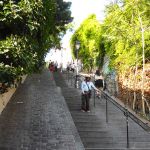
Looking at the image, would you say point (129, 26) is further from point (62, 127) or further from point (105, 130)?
point (62, 127)

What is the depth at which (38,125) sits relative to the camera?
17.5 m

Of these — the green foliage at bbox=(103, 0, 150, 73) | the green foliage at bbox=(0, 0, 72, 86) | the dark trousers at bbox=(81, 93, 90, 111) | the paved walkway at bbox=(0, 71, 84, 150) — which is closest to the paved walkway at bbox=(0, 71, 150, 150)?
the paved walkway at bbox=(0, 71, 84, 150)

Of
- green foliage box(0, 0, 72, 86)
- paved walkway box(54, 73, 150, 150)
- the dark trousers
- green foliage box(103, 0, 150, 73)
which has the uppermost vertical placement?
green foliage box(103, 0, 150, 73)

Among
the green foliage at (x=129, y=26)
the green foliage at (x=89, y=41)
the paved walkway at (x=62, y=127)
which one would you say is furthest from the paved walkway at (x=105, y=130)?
the green foliage at (x=89, y=41)

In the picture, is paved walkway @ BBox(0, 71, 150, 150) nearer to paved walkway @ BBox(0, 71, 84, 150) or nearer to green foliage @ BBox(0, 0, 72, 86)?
paved walkway @ BBox(0, 71, 84, 150)

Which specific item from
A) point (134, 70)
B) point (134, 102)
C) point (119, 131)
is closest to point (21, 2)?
point (119, 131)

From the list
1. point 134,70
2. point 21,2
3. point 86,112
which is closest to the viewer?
point 21,2

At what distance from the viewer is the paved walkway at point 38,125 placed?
14.8 meters

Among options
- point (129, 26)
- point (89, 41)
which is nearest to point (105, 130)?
point (129, 26)

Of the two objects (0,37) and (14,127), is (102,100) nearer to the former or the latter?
(14,127)

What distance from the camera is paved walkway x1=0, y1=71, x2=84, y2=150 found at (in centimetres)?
1479

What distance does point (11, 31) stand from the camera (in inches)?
414

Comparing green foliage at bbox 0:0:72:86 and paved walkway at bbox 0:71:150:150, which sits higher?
green foliage at bbox 0:0:72:86

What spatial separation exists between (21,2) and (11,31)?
0.75 metres
